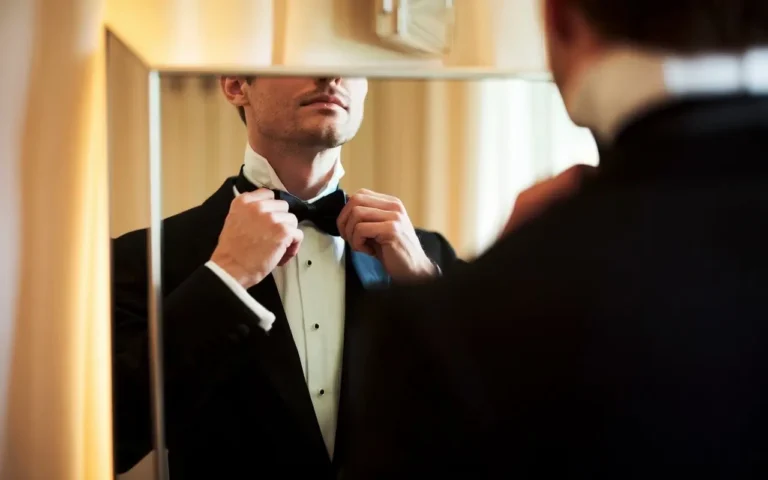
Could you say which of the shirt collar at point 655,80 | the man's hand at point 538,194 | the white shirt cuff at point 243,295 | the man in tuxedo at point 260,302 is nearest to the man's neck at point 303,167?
the man in tuxedo at point 260,302

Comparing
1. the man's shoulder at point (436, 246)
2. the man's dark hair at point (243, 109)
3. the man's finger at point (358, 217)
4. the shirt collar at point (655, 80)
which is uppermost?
the man's dark hair at point (243, 109)

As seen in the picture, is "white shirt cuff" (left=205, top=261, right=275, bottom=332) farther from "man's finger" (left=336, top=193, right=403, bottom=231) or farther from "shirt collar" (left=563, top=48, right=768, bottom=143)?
"shirt collar" (left=563, top=48, right=768, bottom=143)

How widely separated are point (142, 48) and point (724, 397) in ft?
2.50

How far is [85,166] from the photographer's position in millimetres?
868

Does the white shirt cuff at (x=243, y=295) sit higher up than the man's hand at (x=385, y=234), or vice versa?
the man's hand at (x=385, y=234)

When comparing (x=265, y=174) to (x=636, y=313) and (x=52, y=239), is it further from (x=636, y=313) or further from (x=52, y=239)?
(x=636, y=313)

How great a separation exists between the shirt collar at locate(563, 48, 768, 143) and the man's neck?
Answer: 0.44 metres

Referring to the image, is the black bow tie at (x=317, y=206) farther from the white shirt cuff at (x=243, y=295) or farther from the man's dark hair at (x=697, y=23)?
the man's dark hair at (x=697, y=23)

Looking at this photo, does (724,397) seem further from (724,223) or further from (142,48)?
(142,48)

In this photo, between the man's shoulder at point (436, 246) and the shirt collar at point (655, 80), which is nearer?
the shirt collar at point (655, 80)

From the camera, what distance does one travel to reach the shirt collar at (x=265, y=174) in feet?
2.83

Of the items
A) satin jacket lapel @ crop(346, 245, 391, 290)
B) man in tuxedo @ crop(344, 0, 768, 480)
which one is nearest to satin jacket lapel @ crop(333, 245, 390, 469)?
satin jacket lapel @ crop(346, 245, 391, 290)

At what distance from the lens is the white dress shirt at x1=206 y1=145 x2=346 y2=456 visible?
866 mm

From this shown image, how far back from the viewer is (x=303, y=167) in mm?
873
